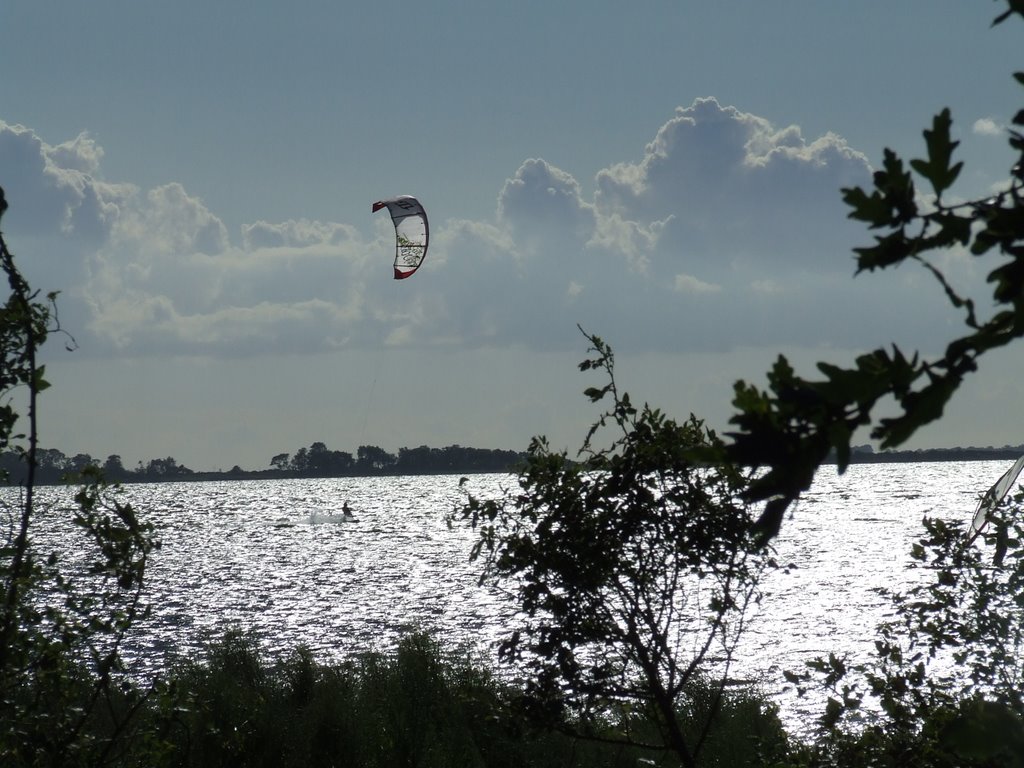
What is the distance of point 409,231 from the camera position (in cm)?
2384

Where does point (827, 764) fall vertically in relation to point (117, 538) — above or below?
below

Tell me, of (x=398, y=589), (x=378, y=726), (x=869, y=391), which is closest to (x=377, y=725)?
(x=378, y=726)

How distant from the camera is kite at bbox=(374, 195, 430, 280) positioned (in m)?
23.8

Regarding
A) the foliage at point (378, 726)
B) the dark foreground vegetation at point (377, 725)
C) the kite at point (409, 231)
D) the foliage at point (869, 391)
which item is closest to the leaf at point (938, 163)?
the foliage at point (869, 391)

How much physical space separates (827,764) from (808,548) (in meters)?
92.3

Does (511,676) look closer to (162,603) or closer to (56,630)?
(56,630)

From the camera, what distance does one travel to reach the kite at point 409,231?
23828 mm

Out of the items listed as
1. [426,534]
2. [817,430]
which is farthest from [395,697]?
[426,534]

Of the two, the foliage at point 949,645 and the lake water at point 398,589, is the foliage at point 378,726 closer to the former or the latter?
the lake water at point 398,589

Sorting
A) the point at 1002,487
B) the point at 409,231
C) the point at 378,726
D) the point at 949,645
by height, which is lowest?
the point at 378,726

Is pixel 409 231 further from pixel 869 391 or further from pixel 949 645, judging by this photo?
pixel 869 391

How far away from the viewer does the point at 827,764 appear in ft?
20.0

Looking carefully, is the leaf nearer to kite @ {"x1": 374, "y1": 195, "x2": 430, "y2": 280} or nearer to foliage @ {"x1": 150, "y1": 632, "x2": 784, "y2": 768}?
foliage @ {"x1": 150, "y1": 632, "x2": 784, "y2": 768}

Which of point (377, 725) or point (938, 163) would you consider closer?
point (938, 163)
